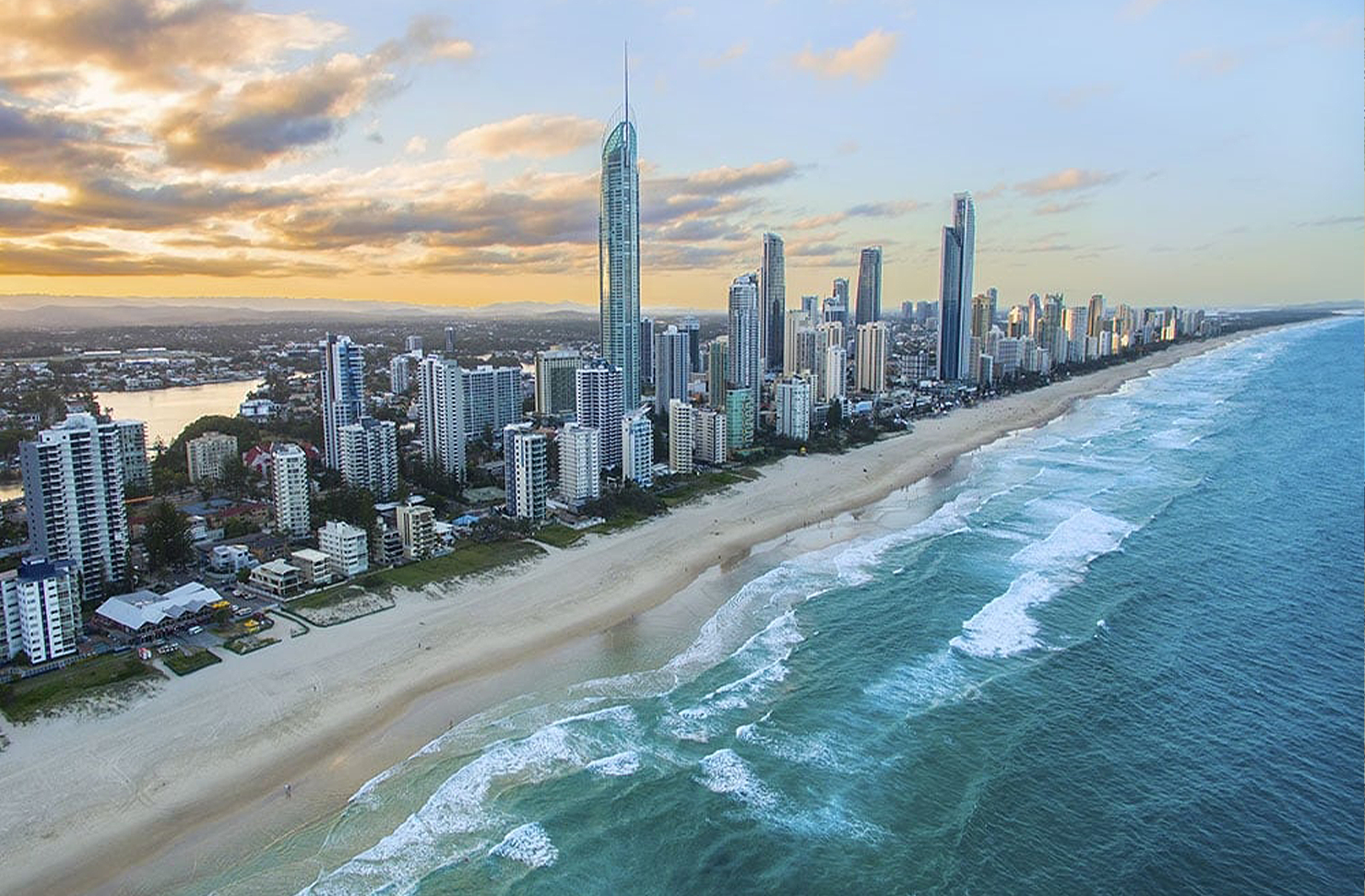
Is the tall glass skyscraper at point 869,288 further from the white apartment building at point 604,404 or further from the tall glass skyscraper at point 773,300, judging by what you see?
the white apartment building at point 604,404

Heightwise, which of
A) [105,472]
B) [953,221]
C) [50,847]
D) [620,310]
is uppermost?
[953,221]

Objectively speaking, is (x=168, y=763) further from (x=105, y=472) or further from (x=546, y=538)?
(x=546, y=538)

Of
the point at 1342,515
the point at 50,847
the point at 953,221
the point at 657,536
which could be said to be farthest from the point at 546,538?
the point at 953,221

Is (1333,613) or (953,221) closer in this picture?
(1333,613)

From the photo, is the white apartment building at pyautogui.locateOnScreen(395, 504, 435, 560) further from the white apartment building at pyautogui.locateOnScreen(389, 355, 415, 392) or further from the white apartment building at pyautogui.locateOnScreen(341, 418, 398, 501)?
the white apartment building at pyautogui.locateOnScreen(389, 355, 415, 392)

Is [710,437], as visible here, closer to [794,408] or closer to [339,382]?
[794,408]

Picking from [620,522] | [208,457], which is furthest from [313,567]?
[208,457]

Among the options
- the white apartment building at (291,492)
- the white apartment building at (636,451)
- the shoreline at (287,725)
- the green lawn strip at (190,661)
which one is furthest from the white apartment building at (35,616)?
the white apartment building at (636,451)

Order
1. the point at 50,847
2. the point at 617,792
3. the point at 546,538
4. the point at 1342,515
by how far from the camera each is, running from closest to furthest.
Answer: the point at 50,847 < the point at 617,792 < the point at 546,538 < the point at 1342,515
